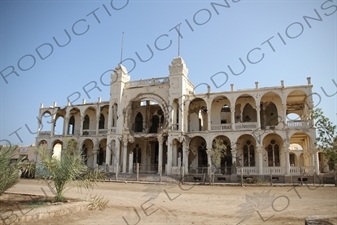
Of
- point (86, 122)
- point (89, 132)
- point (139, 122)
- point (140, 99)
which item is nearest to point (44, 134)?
point (86, 122)

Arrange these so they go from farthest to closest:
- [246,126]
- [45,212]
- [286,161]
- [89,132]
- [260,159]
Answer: [89,132] < [246,126] < [260,159] < [286,161] < [45,212]

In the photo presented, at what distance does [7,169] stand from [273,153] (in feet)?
85.8

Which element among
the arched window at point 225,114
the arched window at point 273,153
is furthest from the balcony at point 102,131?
the arched window at point 273,153

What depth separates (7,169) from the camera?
379 inches

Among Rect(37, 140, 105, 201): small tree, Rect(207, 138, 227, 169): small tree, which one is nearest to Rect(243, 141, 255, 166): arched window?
Rect(207, 138, 227, 169): small tree

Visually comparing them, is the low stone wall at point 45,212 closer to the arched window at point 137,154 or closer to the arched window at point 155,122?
the arched window at point 137,154

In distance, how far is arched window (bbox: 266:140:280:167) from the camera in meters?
29.8

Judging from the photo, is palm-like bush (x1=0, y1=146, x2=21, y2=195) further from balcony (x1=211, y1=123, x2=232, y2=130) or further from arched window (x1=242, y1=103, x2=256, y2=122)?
arched window (x1=242, y1=103, x2=256, y2=122)

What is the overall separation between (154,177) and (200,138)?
7.79 meters

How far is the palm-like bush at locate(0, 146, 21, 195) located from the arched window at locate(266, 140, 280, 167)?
25.7 m

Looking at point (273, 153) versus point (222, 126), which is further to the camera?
point (222, 126)

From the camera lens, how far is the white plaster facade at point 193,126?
92.4 feet

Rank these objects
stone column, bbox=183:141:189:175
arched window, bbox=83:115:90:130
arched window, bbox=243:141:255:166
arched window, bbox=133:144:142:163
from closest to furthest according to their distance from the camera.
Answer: stone column, bbox=183:141:189:175 < arched window, bbox=243:141:255:166 < arched window, bbox=133:144:142:163 < arched window, bbox=83:115:90:130

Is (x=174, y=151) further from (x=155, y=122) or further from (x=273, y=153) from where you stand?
(x=273, y=153)
